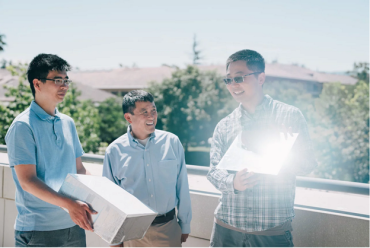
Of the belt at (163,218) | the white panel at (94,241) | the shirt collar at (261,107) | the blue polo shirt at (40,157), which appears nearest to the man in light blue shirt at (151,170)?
the belt at (163,218)

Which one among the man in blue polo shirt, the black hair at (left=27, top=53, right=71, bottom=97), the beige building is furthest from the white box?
the beige building

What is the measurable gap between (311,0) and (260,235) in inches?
3056

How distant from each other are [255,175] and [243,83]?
1.87 ft

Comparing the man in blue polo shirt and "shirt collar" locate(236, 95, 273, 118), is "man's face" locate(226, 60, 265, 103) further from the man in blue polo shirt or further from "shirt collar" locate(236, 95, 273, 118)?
the man in blue polo shirt

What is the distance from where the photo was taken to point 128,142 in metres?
2.44

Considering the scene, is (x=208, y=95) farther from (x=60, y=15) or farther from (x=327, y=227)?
(x=60, y=15)

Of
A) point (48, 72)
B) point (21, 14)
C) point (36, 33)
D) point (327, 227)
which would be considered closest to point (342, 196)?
point (327, 227)

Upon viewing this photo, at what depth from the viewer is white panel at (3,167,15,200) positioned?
3.63 meters

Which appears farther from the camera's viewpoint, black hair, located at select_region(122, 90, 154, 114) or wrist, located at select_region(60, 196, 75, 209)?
black hair, located at select_region(122, 90, 154, 114)

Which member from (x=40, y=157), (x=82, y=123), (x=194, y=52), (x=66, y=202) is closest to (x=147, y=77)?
(x=194, y=52)

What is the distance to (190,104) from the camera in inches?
1610

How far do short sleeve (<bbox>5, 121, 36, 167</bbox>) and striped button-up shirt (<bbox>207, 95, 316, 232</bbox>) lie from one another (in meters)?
1.08

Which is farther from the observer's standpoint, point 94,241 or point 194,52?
point 194,52

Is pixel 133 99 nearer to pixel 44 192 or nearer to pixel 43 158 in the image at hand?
pixel 43 158
